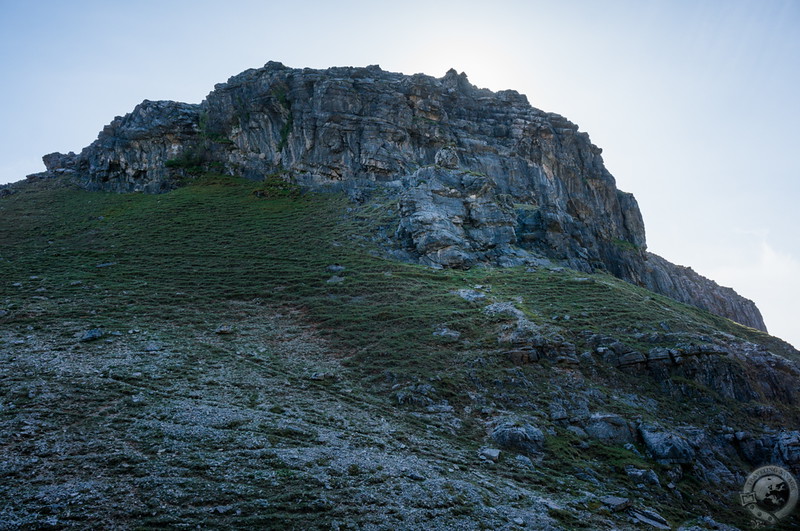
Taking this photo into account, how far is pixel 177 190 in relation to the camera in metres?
61.3

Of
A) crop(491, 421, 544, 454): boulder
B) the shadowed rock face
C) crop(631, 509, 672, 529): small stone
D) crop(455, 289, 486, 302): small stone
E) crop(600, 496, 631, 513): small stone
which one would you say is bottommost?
crop(631, 509, 672, 529): small stone

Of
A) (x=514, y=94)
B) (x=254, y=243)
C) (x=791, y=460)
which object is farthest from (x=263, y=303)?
A: (x=514, y=94)

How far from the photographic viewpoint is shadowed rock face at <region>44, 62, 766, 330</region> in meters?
57.7

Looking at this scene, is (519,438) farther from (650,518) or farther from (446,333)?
(446,333)

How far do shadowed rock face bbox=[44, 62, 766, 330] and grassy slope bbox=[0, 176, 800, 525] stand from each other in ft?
31.6

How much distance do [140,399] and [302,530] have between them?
9.70 meters

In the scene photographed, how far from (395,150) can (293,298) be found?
34.3 metres

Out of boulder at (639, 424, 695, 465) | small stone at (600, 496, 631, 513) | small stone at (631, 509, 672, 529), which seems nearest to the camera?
small stone at (631, 509, 672, 529)

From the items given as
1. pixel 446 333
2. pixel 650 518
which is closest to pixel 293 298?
pixel 446 333

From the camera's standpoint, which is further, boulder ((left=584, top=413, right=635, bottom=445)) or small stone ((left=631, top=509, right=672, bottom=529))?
boulder ((left=584, top=413, right=635, bottom=445))

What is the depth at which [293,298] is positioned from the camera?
1293 inches

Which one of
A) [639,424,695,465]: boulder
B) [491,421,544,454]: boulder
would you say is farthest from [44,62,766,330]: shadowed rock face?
[491,421,544,454]: boulder

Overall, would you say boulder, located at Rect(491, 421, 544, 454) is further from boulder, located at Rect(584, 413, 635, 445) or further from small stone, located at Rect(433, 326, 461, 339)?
small stone, located at Rect(433, 326, 461, 339)

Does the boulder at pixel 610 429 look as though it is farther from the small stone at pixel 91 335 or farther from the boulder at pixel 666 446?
the small stone at pixel 91 335
